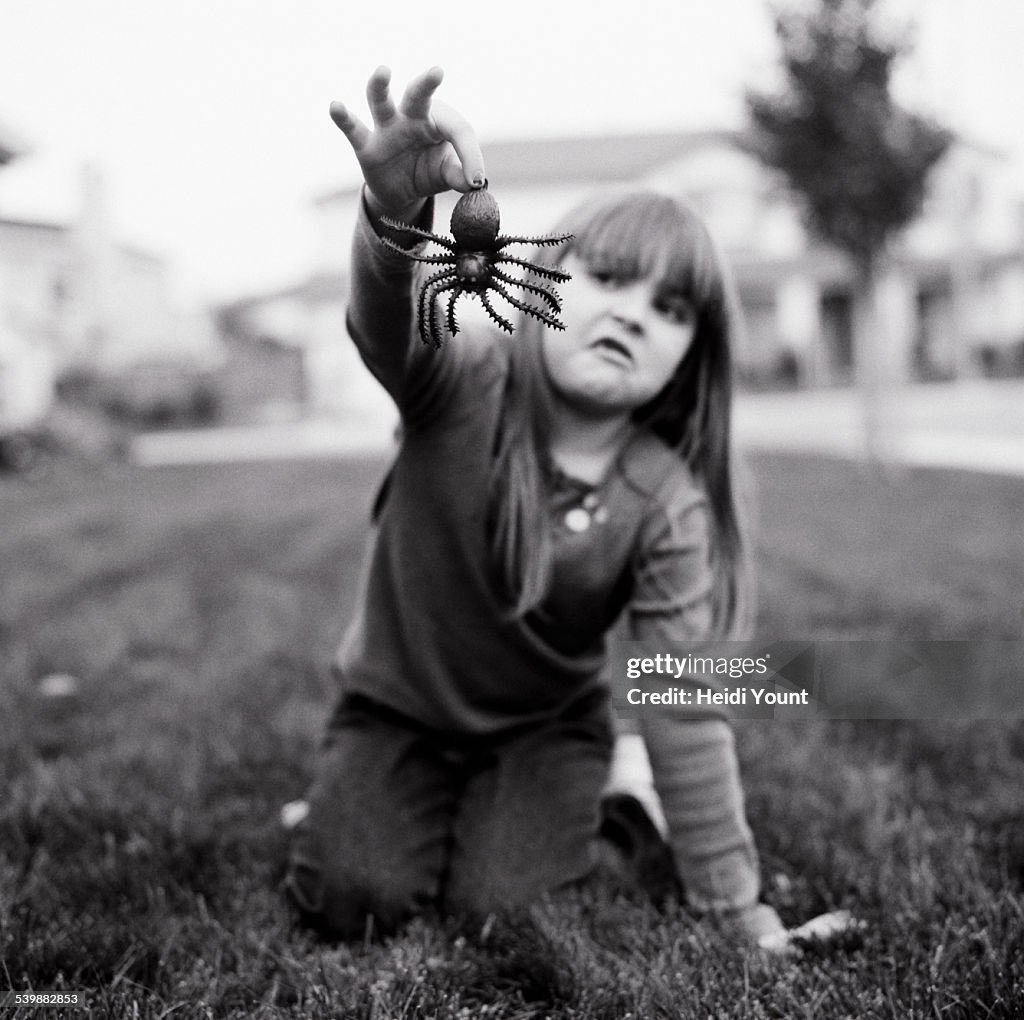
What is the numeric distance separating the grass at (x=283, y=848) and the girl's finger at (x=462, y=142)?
92 cm

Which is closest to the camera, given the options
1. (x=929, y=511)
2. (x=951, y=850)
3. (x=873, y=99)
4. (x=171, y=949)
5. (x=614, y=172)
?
(x=171, y=949)

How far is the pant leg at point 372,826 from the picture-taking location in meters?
1.63

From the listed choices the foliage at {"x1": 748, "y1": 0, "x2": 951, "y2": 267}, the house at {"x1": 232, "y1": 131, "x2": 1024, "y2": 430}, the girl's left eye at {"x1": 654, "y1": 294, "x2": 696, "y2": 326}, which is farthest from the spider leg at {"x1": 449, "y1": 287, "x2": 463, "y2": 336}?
the house at {"x1": 232, "y1": 131, "x2": 1024, "y2": 430}

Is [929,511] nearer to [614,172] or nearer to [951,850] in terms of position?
[951,850]

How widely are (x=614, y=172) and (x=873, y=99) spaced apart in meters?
14.6

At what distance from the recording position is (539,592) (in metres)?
1.66

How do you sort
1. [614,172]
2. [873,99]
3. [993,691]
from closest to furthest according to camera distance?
[993,691], [873,99], [614,172]

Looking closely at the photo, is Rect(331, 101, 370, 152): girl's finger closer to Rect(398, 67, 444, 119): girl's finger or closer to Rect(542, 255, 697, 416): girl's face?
Rect(398, 67, 444, 119): girl's finger

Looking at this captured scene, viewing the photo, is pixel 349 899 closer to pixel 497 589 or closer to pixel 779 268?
pixel 497 589

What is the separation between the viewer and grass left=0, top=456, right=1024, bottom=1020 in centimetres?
132

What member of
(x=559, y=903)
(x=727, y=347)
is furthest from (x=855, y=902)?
(x=727, y=347)

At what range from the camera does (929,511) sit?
5.66m

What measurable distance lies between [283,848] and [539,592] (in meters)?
0.65

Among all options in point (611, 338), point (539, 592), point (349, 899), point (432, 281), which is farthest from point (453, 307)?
point (349, 899)
